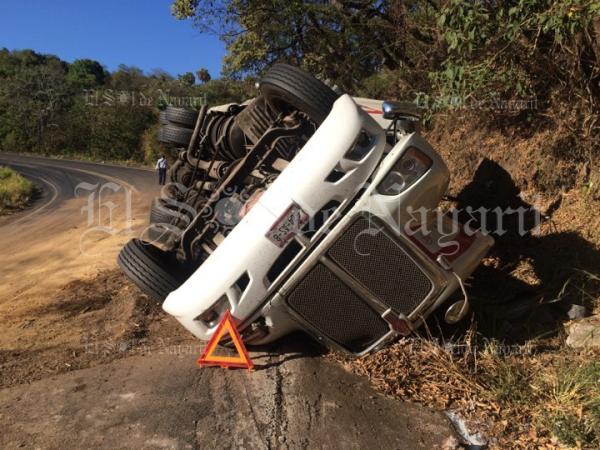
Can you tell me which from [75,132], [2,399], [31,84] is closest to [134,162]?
[75,132]

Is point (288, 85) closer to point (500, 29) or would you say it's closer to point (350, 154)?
point (350, 154)

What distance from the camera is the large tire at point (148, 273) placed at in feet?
13.5

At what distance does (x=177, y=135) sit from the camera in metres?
6.93

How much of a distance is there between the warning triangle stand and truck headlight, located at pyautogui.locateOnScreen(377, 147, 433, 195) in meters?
1.47

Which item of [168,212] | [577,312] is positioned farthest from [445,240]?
[168,212]

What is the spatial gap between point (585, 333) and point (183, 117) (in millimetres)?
5672

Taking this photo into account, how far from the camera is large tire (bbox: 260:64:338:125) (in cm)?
425

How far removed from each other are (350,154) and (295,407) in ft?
5.97

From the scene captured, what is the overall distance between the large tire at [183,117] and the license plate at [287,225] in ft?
13.7

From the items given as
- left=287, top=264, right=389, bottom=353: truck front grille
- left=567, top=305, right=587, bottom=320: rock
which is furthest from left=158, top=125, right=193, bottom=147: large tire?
left=567, top=305, right=587, bottom=320: rock

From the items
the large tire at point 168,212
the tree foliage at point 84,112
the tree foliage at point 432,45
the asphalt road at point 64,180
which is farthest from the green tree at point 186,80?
the large tire at point 168,212

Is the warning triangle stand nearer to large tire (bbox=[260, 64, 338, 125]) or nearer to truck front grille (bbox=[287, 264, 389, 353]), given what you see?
truck front grille (bbox=[287, 264, 389, 353])

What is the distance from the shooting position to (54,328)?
490 centimetres

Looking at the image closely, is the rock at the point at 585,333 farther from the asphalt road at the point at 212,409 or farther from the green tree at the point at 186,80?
the green tree at the point at 186,80
